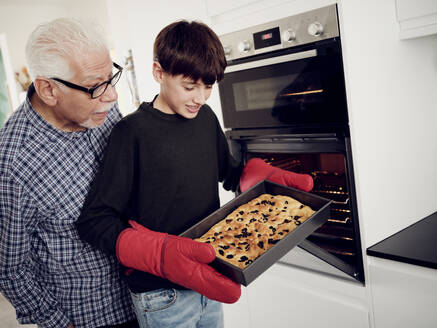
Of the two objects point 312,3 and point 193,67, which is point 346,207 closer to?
point 312,3

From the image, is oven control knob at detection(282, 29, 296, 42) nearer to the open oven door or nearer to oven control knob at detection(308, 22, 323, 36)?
oven control knob at detection(308, 22, 323, 36)

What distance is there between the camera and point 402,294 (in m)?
1.37

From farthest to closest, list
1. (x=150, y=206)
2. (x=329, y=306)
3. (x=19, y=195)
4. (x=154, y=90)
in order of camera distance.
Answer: (x=154, y=90), (x=329, y=306), (x=150, y=206), (x=19, y=195)

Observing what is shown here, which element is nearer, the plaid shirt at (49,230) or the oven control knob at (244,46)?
the plaid shirt at (49,230)

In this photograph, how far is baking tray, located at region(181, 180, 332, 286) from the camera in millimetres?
952

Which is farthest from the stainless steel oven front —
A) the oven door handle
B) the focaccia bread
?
the focaccia bread

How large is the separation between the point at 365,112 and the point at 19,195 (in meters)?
1.13

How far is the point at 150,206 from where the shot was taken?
1.18 meters

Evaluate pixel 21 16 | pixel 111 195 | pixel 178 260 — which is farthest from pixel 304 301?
pixel 21 16

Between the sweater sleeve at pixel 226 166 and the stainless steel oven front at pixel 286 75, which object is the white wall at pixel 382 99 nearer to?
the stainless steel oven front at pixel 286 75

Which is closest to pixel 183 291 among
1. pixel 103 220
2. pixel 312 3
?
pixel 103 220

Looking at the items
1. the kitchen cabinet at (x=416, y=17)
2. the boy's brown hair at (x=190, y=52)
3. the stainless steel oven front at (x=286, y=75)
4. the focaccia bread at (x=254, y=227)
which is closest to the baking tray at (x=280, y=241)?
the focaccia bread at (x=254, y=227)

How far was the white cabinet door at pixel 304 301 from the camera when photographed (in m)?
1.53

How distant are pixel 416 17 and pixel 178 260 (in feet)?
3.87
